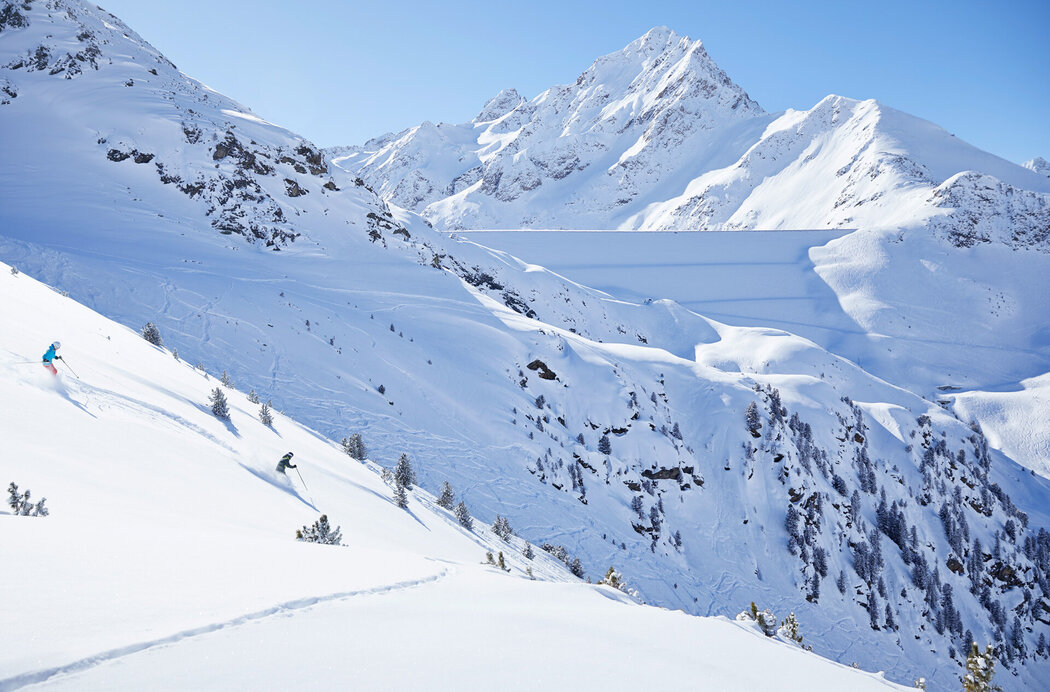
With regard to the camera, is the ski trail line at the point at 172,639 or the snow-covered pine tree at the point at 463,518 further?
the snow-covered pine tree at the point at 463,518

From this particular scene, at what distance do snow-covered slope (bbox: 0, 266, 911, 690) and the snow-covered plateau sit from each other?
0.03m

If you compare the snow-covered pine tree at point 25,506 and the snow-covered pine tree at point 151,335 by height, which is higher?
the snow-covered pine tree at point 151,335

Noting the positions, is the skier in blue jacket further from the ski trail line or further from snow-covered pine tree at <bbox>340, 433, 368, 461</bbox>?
snow-covered pine tree at <bbox>340, 433, 368, 461</bbox>

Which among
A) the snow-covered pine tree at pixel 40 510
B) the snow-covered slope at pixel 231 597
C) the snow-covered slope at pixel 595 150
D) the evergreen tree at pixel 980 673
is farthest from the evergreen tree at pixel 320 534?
the snow-covered slope at pixel 595 150

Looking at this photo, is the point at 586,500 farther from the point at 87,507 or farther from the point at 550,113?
the point at 550,113

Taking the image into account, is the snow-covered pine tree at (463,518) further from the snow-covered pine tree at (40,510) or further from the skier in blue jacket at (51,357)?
the snow-covered pine tree at (40,510)

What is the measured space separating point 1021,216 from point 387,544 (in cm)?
8336

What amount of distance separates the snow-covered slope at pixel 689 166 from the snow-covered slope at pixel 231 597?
247 ft

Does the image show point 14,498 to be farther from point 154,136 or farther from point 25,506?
point 154,136

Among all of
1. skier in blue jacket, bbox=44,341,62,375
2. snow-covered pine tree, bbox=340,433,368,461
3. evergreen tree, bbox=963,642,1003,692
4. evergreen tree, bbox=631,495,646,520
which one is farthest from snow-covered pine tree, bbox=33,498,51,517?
evergreen tree, bbox=631,495,646,520

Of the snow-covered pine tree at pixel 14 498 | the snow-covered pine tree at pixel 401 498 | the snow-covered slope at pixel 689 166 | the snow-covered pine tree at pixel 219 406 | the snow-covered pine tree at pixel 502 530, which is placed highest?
the snow-covered slope at pixel 689 166

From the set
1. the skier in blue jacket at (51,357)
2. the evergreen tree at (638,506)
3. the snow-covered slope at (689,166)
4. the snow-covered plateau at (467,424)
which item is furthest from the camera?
the snow-covered slope at (689,166)

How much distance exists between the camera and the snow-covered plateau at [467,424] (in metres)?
2.96

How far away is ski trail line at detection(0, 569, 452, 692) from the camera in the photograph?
69.9 inches
